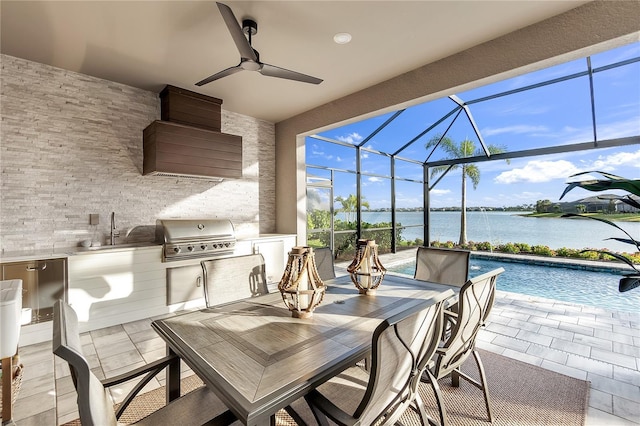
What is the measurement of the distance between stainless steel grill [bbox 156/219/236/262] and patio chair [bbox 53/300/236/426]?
239 centimetres

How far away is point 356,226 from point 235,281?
408 centimetres

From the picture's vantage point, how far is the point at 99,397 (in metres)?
0.89

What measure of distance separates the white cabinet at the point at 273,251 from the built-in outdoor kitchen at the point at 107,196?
32 millimetres

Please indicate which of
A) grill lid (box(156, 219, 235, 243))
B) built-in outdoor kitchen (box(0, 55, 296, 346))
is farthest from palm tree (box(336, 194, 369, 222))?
grill lid (box(156, 219, 235, 243))

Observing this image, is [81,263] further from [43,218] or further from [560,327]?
[560,327]

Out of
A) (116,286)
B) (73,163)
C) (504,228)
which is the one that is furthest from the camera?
(504,228)

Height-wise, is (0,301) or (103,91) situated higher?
(103,91)

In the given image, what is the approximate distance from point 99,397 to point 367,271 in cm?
150

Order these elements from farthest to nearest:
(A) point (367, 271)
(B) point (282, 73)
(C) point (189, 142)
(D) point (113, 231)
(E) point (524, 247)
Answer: (E) point (524, 247) → (C) point (189, 142) → (D) point (113, 231) → (B) point (282, 73) → (A) point (367, 271)

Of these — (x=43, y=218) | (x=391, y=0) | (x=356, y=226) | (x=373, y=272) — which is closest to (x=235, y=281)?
(x=373, y=272)

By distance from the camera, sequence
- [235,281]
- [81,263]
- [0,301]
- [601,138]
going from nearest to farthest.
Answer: [0,301]
[235,281]
[81,263]
[601,138]

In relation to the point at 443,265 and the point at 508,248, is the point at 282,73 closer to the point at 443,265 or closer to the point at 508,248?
the point at 443,265

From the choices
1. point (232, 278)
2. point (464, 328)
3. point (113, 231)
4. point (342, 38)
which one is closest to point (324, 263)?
point (232, 278)

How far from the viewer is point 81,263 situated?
295 cm
